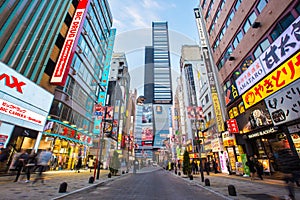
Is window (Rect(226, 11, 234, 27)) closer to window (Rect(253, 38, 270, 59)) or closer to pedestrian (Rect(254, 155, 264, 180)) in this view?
window (Rect(253, 38, 270, 59))

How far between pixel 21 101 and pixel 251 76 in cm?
1978

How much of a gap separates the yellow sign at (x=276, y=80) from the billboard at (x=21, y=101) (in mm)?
19407

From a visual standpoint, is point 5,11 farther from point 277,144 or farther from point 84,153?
point 277,144

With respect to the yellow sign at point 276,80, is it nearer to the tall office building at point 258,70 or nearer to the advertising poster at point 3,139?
the tall office building at point 258,70

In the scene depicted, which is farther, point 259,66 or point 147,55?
point 147,55

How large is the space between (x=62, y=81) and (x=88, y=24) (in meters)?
15.0

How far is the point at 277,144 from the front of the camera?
12.0m

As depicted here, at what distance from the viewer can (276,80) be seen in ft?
30.5

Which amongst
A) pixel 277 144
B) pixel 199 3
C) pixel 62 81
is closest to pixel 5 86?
pixel 62 81

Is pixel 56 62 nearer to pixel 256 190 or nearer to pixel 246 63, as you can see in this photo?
pixel 246 63

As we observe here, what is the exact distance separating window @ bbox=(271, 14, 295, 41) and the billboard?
2064 cm

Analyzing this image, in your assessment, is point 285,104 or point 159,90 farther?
point 159,90

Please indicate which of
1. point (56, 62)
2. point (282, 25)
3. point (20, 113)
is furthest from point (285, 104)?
point (56, 62)

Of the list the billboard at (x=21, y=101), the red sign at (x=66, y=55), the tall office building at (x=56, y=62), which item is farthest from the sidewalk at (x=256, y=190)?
the red sign at (x=66, y=55)
